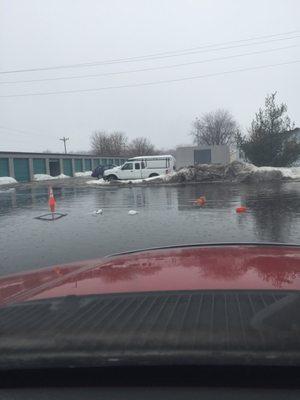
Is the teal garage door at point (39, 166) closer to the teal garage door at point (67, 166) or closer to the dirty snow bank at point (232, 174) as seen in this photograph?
the teal garage door at point (67, 166)

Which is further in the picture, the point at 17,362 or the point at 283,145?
the point at 283,145

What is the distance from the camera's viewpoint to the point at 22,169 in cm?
5325

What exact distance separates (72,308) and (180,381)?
87 cm

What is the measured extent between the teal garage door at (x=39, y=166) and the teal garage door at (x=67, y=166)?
19.8 ft

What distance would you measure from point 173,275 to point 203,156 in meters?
45.9

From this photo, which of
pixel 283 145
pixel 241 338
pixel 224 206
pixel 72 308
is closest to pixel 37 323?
pixel 72 308

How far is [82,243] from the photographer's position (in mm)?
9070

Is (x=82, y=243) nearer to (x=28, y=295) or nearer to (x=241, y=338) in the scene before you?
(x=28, y=295)

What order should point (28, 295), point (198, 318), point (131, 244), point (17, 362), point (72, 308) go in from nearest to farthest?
point (17, 362) → point (198, 318) → point (72, 308) → point (28, 295) → point (131, 244)

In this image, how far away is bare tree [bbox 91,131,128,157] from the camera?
99.2 metres

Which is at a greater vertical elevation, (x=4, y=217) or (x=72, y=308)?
(x=72, y=308)

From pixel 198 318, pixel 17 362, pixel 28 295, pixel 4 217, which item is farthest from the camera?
pixel 4 217

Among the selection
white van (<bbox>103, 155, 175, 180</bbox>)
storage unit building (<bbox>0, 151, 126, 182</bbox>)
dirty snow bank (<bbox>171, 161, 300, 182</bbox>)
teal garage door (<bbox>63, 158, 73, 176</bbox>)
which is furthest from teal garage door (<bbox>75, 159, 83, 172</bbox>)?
dirty snow bank (<bbox>171, 161, 300, 182</bbox>)

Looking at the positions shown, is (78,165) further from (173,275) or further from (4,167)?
(173,275)
